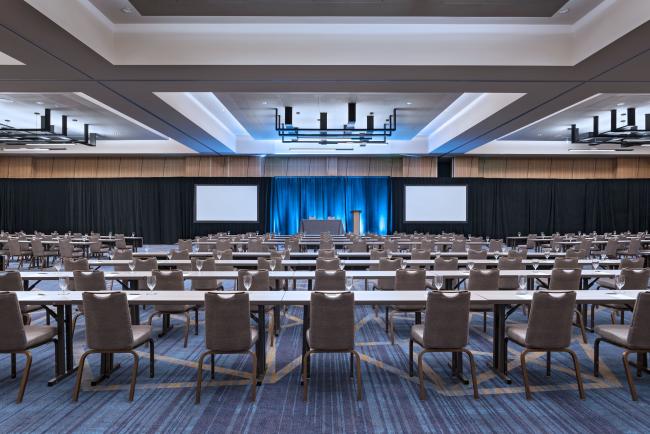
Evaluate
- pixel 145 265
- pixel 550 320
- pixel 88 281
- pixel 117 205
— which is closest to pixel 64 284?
pixel 88 281

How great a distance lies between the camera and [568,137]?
664 inches

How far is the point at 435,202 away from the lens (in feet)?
65.4

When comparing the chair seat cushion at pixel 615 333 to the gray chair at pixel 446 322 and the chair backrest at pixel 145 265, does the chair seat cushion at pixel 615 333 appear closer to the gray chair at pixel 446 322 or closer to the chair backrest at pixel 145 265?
the gray chair at pixel 446 322

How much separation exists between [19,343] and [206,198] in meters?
16.8

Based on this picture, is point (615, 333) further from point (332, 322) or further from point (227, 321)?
point (227, 321)

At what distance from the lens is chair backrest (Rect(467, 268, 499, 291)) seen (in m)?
5.44

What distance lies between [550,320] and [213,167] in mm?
17517

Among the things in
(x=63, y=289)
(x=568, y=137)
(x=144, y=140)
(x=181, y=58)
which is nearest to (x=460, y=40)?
(x=181, y=58)

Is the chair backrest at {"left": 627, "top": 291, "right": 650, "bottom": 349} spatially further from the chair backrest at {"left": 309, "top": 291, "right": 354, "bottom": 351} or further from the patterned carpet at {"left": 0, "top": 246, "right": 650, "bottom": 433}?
the chair backrest at {"left": 309, "top": 291, "right": 354, "bottom": 351}

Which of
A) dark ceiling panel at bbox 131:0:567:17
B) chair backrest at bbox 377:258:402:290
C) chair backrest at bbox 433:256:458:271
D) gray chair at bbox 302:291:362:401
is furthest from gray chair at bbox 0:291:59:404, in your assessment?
chair backrest at bbox 433:256:458:271

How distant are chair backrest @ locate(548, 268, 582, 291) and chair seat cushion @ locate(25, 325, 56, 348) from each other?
227 inches

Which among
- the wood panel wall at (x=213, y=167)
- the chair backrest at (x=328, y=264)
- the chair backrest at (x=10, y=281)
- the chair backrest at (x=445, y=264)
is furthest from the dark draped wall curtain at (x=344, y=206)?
the chair backrest at (x=10, y=281)

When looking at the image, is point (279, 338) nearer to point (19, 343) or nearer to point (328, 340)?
point (328, 340)

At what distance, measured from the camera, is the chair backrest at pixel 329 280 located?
5.32 metres
